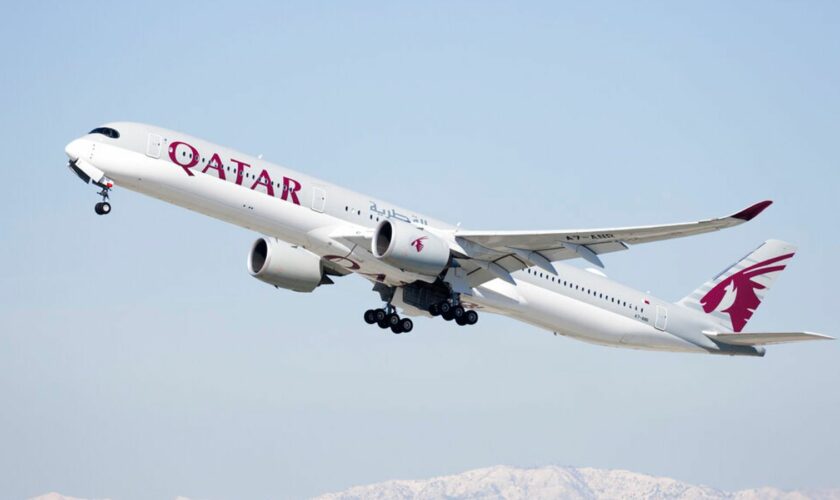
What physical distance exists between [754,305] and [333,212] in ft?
63.4

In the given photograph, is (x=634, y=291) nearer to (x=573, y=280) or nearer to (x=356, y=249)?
(x=573, y=280)

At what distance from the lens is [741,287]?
46094 mm

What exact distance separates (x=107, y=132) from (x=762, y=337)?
77.5 feet

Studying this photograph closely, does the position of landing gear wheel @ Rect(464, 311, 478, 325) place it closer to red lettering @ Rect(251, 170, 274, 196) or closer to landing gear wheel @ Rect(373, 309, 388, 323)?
landing gear wheel @ Rect(373, 309, 388, 323)

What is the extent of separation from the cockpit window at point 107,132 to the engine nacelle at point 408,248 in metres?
8.27

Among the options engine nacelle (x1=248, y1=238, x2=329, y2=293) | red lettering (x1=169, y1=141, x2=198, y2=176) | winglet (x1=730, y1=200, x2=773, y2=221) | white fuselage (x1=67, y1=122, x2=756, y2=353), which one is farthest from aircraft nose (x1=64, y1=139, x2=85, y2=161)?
winglet (x1=730, y1=200, x2=773, y2=221)

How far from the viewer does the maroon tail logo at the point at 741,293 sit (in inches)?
1784

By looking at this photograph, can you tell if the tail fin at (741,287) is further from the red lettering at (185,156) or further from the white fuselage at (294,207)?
the red lettering at (185,156)

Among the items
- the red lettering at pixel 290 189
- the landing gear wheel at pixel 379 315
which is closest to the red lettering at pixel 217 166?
the red lettering at pixel 290 189

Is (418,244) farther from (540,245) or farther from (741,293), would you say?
(741,293)

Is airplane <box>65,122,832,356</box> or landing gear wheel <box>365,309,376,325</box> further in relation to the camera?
landing gear wheel <box>365,309,376,325</box>

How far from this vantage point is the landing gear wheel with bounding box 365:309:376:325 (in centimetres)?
4150

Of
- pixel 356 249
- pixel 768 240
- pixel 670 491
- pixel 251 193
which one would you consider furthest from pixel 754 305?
pixel 670 491

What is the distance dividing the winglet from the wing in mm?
1400
